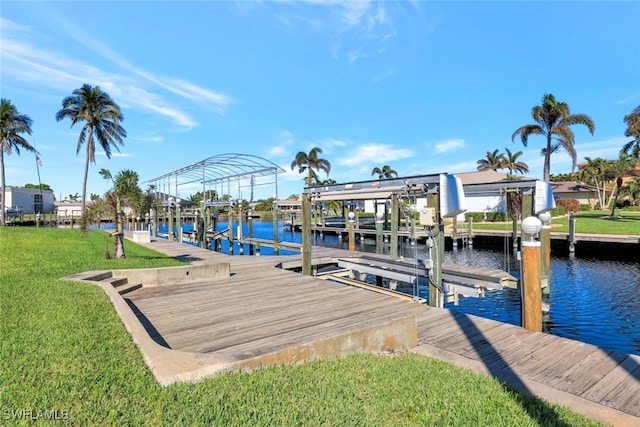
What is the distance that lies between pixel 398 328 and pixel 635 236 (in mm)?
20633

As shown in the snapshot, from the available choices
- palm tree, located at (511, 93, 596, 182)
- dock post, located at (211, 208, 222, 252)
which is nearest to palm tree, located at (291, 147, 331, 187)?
dock post, located at (211, 208, 222, 252)

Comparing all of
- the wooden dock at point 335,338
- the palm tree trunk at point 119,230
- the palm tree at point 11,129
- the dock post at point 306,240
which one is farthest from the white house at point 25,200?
the wooden dock at point 335,338

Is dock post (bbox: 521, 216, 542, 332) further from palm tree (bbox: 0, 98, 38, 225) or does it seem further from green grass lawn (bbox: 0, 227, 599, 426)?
palm tree (bbox: 0, 98, 38, 225)

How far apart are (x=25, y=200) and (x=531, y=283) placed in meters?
81.6

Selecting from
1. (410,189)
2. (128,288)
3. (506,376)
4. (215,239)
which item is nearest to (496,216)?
(215,239)

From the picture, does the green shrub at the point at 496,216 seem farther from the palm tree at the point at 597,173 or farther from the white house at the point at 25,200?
the white house at the point at 25,200

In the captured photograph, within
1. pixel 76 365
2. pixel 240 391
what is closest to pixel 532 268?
pixel 240 391

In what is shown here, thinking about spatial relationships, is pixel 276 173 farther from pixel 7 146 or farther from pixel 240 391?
pixel 7 146

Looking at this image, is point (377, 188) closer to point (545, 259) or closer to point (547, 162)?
point (545, 259)

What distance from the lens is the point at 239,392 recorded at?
288 centimetres

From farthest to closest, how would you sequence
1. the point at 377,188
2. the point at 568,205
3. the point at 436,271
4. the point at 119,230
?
the point at 568,205 → the point at 119,230 → the point at 377,188 → the point at 436,271

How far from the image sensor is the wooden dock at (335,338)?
3.38m

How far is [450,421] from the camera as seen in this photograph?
8.74 ft

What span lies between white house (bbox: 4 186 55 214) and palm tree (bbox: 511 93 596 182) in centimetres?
6899
